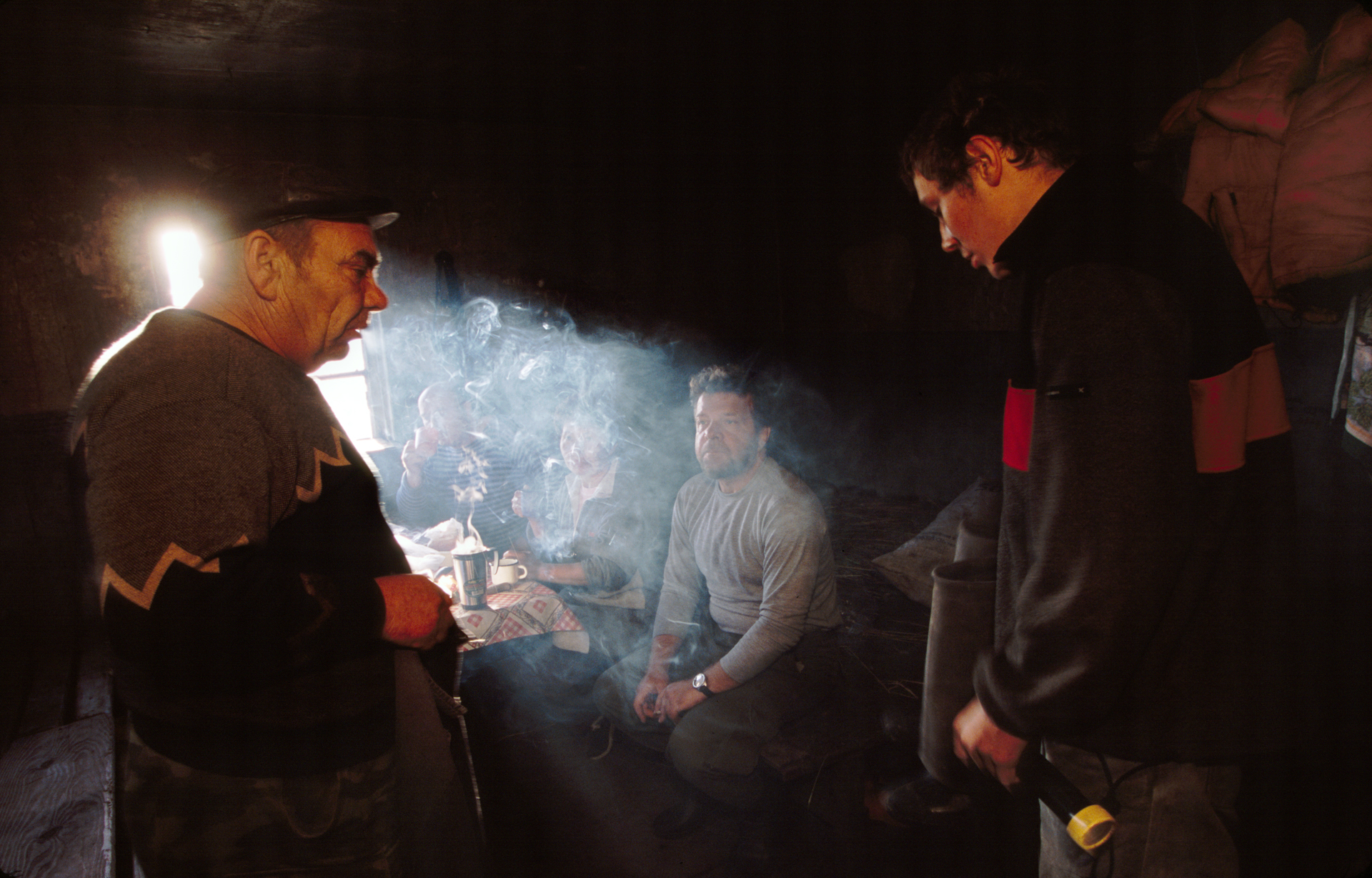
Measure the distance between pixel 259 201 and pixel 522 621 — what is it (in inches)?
90.8

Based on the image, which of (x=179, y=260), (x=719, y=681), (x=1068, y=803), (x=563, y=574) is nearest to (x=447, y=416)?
(x=563, y=574)

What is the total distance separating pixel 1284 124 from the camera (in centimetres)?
189

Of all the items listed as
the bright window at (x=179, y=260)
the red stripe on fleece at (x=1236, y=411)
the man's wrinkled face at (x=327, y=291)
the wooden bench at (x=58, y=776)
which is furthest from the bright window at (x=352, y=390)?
the red stripe on fleece at (x=1236, y=411)

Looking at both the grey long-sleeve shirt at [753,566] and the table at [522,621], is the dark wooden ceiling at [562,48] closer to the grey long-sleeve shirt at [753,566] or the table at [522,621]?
the grey long-sleeve shirt at [753,566]

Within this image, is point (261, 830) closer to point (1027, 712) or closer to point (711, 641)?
point (1027, 712)

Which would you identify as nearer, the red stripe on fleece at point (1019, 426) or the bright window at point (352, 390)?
the red stripe on fleece at point (1019, 426)

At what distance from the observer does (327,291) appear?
1733mm

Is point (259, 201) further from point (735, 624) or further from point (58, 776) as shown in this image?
point (58, 776)

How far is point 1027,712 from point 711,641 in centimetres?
244

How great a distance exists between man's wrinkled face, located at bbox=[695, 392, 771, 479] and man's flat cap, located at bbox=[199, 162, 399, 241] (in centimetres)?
210

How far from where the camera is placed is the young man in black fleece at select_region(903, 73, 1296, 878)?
1.25m

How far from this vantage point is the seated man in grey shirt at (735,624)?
10.5ft

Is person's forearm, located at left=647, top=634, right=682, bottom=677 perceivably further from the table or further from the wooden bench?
the wooden bench

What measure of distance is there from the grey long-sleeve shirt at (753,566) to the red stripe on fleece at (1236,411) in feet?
6.44
